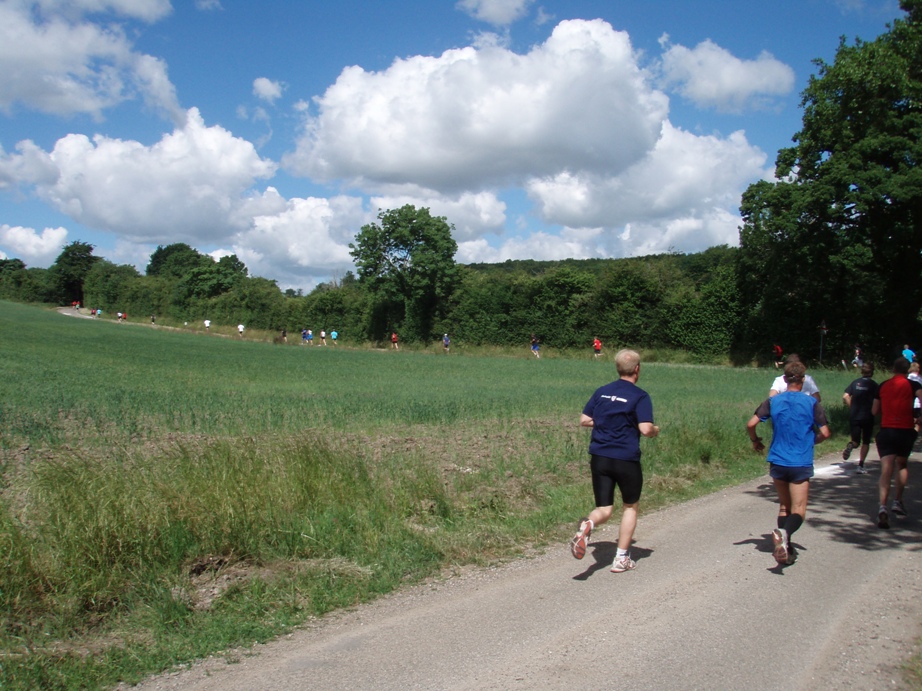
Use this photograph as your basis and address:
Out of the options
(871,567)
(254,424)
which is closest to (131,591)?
(871,567)

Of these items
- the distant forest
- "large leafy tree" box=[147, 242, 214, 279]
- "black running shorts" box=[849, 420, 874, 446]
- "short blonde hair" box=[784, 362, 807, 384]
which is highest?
"large leafy tree" box=[147, 242, 214, 279]

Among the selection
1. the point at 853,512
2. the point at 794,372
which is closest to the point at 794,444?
the point at 794,372

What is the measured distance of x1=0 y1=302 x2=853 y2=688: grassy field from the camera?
5348 millimetres

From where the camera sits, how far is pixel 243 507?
6.96 metres

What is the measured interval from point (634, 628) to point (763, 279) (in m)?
39.0

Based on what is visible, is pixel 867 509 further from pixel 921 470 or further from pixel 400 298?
pixel 400 298

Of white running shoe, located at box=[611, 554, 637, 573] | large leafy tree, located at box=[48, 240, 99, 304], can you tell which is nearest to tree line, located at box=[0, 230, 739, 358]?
white running shoe, located at box=[611, 554, 637, 573]

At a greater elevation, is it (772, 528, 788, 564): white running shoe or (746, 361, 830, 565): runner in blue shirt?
(746, 361, 830, 565): runner in blue shirt

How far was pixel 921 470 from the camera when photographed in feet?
37.8

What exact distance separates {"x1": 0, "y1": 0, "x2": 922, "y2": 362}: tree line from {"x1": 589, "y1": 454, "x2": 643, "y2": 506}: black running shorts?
17.7m

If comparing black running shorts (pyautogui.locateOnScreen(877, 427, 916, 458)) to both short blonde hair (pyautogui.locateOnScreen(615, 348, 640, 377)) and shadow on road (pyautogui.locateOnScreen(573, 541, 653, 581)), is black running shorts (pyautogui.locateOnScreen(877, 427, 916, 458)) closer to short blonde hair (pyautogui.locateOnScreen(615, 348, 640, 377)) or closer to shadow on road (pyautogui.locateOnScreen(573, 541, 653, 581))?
shadow on road (pyautogui.locateOnScreen(573, 541, 653, 581))

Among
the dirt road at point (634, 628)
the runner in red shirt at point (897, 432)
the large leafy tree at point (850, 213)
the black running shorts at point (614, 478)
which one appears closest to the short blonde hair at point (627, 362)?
the black running shorts at point (614, 478)

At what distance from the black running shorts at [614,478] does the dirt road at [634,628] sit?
63cm

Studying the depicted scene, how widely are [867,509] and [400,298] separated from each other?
163 ft
